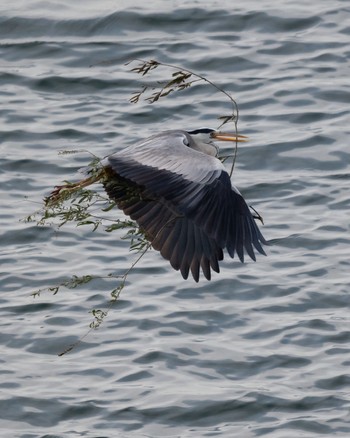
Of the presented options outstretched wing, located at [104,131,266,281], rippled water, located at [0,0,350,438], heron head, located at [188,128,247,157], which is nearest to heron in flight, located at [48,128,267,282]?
outstretched wing, located at [104,131,266,281]

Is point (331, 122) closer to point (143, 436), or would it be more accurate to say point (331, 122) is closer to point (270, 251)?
point (270, 251)

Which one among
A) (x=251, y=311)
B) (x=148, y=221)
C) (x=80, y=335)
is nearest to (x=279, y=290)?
(x=251, y=311)

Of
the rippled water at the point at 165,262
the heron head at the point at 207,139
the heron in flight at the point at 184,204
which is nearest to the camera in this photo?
the heron in flight at the point at 184,204

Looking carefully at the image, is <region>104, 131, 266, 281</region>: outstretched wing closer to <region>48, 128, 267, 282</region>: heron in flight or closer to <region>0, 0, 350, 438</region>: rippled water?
<region>48, 128, 267, 282</region>: heron in flight

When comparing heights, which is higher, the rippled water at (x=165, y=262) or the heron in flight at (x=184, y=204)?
the heron in flight at (x=184, y=204)

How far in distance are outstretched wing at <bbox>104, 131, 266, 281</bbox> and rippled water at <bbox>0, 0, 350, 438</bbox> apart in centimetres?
201

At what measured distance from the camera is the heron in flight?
8.57 meters

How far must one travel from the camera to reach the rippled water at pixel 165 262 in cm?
1055

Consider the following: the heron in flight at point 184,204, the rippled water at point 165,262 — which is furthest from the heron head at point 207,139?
the rippled water at point 165,262

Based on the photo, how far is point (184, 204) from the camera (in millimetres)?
8633

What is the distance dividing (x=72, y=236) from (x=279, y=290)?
2005 mm

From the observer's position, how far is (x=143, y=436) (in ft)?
33.3

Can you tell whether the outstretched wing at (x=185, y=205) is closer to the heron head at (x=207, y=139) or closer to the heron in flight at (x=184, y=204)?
the heron in flight at (x=184, y=204)

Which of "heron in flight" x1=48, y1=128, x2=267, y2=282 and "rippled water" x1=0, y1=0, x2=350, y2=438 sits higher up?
"heron in flight" x1=48, y1=128, x2=267, y2=282
